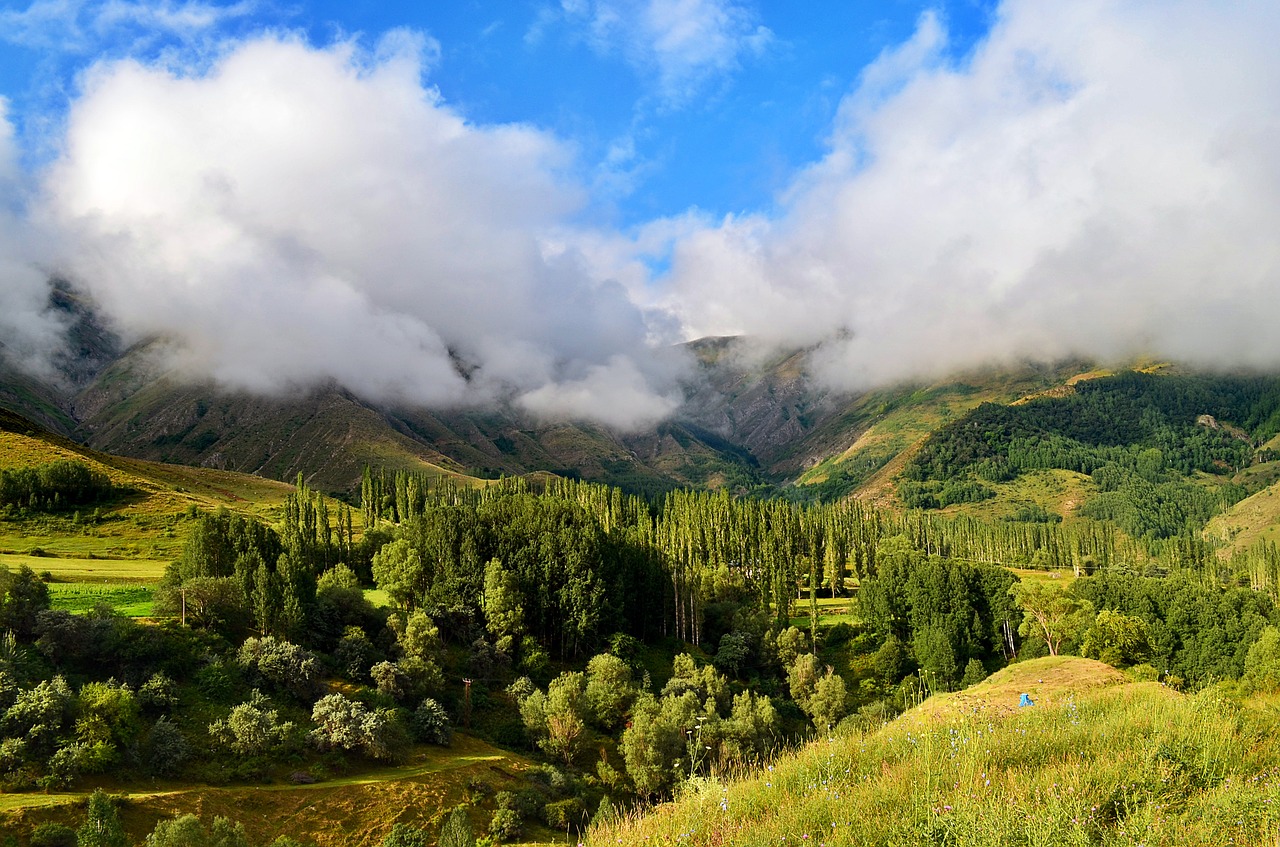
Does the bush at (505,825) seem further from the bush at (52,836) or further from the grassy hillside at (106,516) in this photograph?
the grassy hillside at (106,516)

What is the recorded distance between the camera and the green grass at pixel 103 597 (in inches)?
2146

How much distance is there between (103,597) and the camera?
198 ft

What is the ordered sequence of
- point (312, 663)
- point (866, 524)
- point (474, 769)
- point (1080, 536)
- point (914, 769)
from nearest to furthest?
point (914, 769), point (474, 769), point (312, 663), point (866, 524), point (1080, 536)

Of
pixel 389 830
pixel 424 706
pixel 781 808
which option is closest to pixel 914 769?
pixel 781 808

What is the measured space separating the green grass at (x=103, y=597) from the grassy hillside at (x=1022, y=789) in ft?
184

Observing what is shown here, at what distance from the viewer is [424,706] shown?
1912 inches

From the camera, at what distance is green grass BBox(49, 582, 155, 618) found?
5450cm

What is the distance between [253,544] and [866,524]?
435 ft

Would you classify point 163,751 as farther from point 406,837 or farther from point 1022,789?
point 1022,789

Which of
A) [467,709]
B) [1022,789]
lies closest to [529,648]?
[467,709]

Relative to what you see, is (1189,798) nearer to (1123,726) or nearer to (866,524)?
(1123,726)

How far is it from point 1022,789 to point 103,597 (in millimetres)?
73000

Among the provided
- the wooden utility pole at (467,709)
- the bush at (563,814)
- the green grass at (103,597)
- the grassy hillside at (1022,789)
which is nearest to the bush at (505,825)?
the bush at (563,814)

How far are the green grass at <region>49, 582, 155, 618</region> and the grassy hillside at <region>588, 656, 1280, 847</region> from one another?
56196 millimetres
